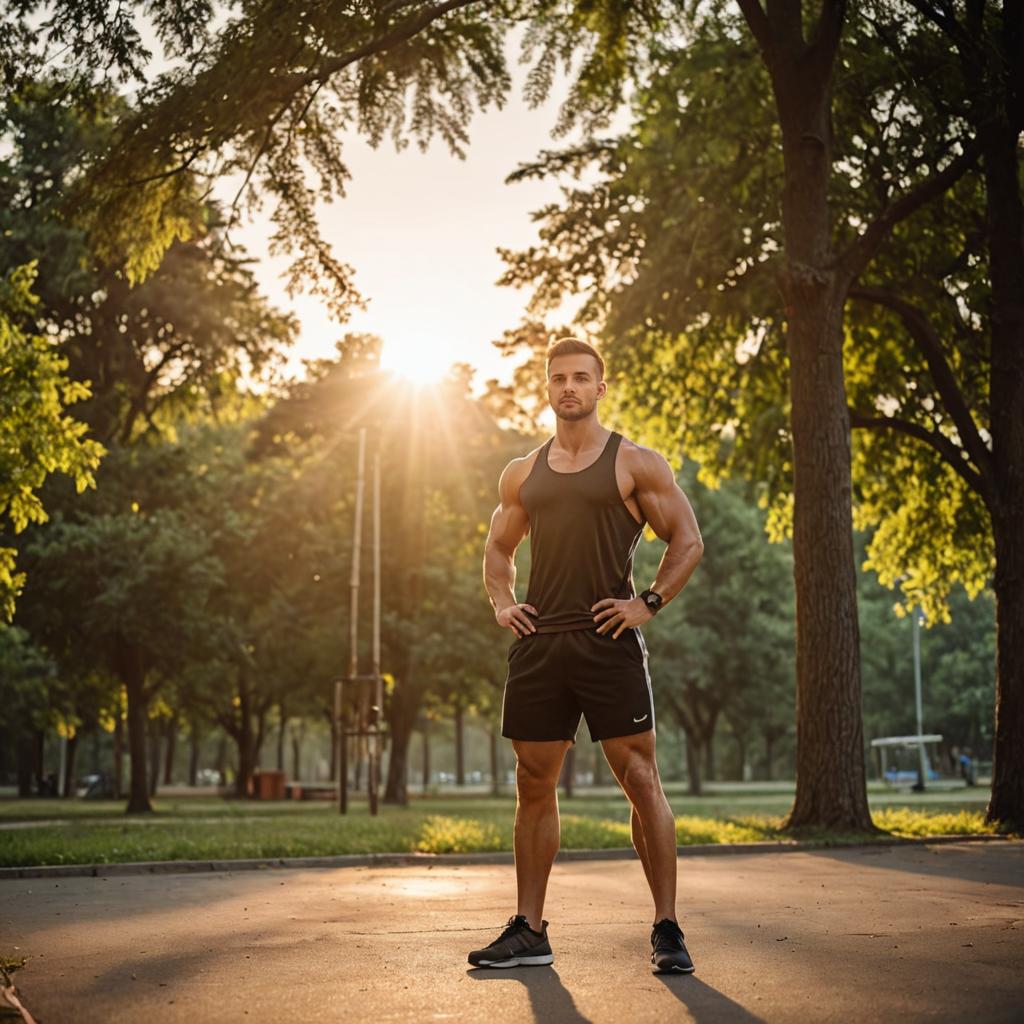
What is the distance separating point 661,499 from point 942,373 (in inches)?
502

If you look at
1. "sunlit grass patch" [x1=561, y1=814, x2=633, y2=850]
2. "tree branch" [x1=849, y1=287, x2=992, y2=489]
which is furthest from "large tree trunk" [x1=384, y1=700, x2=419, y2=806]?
"tree branch" [x1=849, y1=287, x2=992, y2=489]

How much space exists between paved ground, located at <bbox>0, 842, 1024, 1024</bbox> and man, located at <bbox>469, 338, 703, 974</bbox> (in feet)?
1.33

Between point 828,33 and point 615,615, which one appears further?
point 828,33

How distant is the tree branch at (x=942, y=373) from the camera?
17.0m

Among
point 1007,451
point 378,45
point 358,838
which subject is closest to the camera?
point 378,45

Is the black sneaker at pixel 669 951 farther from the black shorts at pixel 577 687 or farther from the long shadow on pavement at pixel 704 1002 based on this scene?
the black shorts at pixel 577 687

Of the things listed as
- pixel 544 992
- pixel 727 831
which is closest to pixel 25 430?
pixel 727 831

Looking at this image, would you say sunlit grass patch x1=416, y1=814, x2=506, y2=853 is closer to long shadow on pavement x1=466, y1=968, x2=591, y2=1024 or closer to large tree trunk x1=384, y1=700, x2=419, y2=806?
long shadow on pavement x1=466, y1=968, x2=591, y2=1024

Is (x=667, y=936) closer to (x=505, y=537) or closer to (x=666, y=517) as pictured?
(x=666, y=517)

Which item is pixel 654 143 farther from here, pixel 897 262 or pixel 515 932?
pixel 515 932

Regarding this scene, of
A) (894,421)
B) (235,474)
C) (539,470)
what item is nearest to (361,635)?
(235,474)

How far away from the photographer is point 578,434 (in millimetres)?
5664

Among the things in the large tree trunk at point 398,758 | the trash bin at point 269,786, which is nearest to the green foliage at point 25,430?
the large tree trunk at point 398,758

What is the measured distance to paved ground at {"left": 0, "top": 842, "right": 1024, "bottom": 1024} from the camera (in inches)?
169
